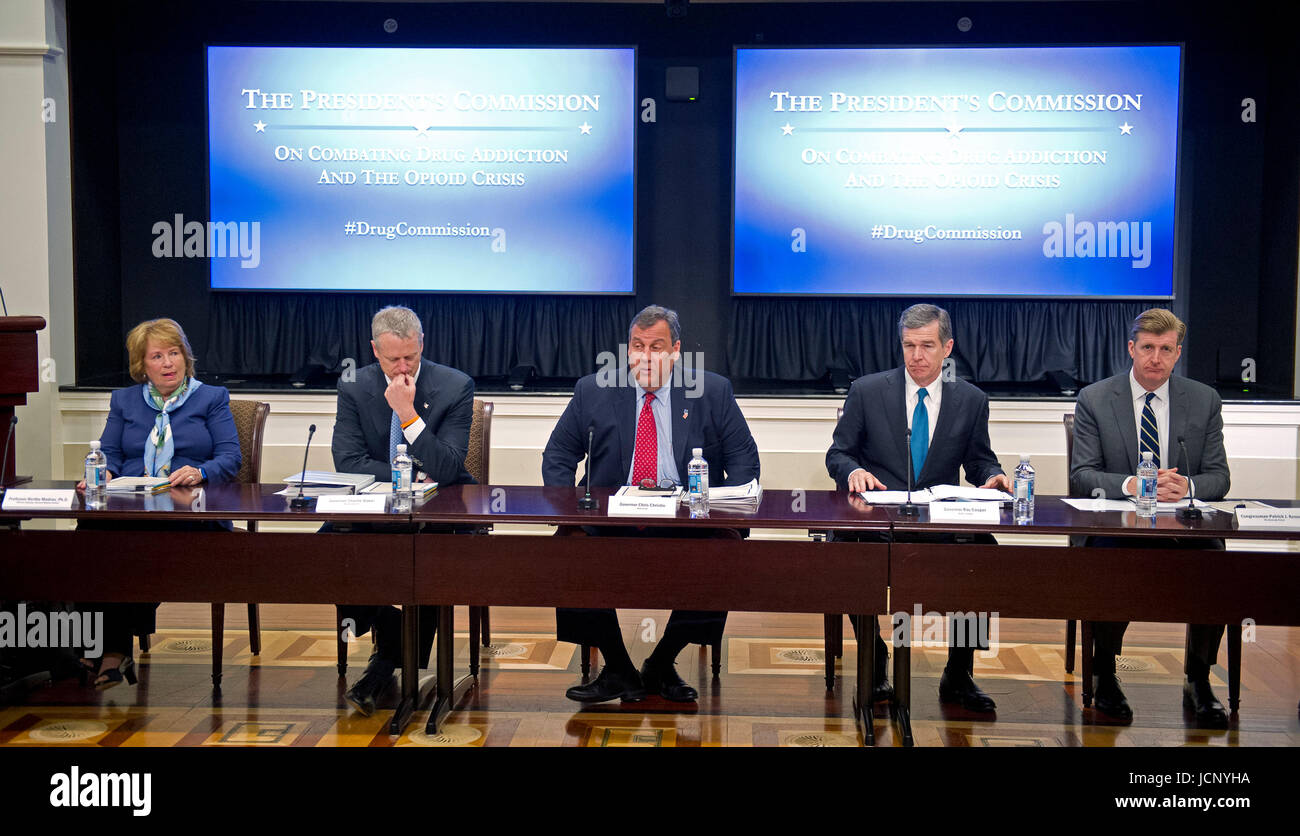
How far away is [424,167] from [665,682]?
10.3 ft

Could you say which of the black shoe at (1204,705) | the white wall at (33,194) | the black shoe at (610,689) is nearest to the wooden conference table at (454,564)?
the black shoe at (610,689)

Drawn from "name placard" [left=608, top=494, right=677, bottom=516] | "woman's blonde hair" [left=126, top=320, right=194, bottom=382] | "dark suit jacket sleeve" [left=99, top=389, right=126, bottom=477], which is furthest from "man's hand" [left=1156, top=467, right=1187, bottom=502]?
"dark suit jacket sleeve" [left=99, top=389, right=126, bottom=477]

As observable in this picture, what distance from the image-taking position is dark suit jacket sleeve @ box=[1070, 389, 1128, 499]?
349cm

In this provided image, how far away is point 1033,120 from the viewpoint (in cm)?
535

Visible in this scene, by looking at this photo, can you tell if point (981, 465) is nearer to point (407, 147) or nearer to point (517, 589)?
point (517, 589)

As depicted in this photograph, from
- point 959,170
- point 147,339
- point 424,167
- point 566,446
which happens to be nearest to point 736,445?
point 566,446

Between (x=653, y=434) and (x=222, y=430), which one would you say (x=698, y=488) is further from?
(x=222, y=430)

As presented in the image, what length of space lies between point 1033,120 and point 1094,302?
935 mm

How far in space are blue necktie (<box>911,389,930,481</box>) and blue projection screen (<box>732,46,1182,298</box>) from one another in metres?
A: 1.98

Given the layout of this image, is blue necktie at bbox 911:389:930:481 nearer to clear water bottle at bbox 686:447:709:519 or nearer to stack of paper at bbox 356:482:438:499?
clear water bottle at bbox 686:447:709:519

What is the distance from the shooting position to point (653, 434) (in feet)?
11.9

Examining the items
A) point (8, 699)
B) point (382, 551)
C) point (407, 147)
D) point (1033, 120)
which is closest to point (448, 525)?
point (382, 551)
